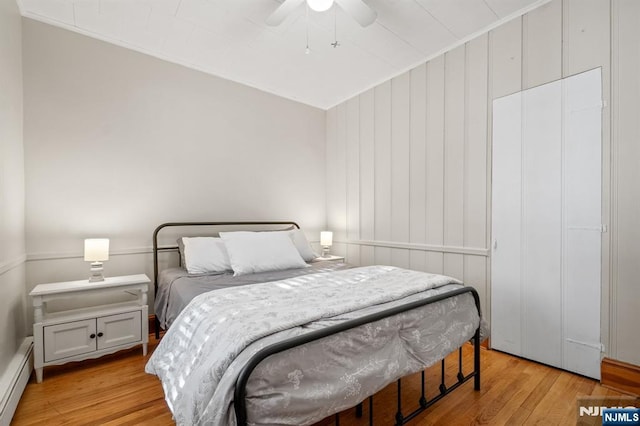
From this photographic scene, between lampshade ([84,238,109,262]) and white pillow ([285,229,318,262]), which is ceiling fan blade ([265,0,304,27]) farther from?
lampshade ([84,238,109,262])

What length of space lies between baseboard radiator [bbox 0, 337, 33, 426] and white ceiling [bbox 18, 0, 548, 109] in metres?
2.72

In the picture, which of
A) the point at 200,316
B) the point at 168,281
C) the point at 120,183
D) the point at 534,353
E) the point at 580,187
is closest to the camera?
the point at 200,316

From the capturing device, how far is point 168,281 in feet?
8.91

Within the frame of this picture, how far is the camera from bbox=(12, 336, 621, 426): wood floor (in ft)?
6.07

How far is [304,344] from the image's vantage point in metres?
1.29

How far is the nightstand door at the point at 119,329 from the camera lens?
2.49 meters

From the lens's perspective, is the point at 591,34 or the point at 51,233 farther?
the point at 51,233

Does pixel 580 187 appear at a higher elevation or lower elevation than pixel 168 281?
higher

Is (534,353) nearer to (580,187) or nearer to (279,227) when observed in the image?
(580,187)

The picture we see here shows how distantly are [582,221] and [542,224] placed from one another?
0.26m

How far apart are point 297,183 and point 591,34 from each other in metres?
3.24

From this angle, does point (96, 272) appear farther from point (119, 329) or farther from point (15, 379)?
point (15, 379)

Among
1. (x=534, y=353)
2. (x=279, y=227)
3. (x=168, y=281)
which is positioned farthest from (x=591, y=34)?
(x=168, y=281)

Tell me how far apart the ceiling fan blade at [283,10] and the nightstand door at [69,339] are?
271 cm
